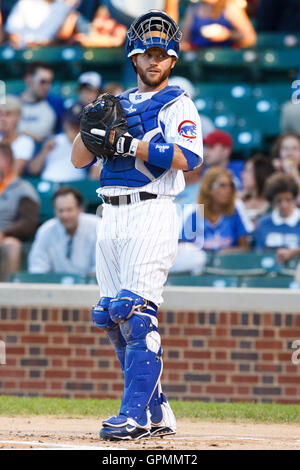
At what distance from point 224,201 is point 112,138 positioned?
3464 millimetres

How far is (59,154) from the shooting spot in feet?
32.0

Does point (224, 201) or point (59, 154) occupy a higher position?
point (59, 154)

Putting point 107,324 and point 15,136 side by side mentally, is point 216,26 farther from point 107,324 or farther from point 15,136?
point 107,324

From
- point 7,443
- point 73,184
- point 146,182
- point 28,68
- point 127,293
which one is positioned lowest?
point 7,443

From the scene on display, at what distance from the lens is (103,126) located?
4543 millimetres

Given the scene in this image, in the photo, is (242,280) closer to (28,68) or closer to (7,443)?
(7,443)

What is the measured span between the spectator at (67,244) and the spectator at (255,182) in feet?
4.71

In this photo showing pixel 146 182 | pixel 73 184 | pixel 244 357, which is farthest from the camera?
pixel 73 184

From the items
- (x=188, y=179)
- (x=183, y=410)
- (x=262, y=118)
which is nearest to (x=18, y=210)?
(x=188, y=179)

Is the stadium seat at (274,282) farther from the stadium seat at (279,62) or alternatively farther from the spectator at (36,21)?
the spectator at (36,21)

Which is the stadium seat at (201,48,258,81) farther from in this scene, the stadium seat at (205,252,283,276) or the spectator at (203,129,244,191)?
the stadium seat at (205,252,283,276)

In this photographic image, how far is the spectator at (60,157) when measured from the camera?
960 cm

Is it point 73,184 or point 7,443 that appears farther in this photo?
point 73,184

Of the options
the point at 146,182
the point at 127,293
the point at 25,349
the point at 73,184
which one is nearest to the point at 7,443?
the point at 127,293
